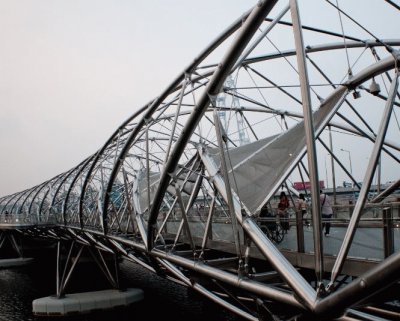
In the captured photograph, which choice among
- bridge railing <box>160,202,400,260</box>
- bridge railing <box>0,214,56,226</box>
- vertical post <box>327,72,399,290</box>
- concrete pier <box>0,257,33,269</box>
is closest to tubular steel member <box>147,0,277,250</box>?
bridge railing <box>160,202,400,260</box>

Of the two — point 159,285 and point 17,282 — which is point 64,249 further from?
point 159,285

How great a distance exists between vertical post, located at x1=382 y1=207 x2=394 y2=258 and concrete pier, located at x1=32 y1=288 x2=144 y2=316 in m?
32.6

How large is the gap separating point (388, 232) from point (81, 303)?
109 ft

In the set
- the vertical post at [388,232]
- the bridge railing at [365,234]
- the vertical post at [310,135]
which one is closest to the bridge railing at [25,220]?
the bridge railing at [365,234]

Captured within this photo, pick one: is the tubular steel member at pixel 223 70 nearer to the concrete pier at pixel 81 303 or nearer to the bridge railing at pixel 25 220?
the concrete pier at pixel 81 303

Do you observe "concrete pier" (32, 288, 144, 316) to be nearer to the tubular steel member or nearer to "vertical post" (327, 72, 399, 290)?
the tubular steel member

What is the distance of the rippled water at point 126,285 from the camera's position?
34156 millimetres

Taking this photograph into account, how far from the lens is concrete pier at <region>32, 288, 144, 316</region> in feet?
122

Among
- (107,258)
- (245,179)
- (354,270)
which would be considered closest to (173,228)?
(245,179)

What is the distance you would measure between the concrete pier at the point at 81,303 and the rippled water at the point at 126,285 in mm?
609

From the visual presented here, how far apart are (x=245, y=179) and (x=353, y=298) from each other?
26.9 ft

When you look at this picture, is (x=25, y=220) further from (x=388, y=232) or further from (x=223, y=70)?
(x=388, y=232)

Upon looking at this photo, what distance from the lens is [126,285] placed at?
45969 mm

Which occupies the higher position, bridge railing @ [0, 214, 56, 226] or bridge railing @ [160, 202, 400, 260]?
bridge railing @ [160, 202, 400, 260]
